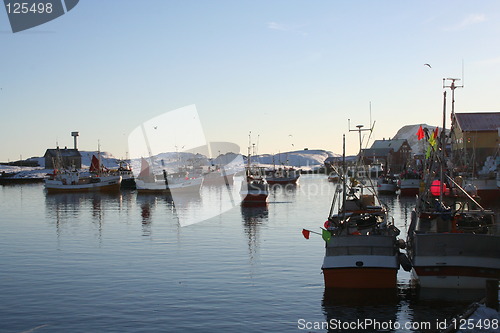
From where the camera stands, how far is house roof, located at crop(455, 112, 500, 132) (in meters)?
124

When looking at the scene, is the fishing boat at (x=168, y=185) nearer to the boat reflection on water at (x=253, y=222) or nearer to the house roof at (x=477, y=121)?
the boat reflection on water at (x=253, y=222)

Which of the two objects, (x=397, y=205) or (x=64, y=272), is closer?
(x=64, y=272)

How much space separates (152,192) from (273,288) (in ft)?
321

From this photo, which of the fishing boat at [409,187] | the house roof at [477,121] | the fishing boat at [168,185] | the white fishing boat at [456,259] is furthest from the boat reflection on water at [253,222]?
the house roof at [477,121]

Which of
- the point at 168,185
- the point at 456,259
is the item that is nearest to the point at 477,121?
the point at 168,185

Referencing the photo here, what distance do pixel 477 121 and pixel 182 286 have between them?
10799 cm

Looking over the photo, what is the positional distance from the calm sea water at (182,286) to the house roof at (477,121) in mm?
79190

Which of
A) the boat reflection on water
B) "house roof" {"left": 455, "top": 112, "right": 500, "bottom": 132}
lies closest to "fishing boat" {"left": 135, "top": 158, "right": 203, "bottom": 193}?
the boat reflection on water

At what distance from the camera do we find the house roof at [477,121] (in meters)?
124

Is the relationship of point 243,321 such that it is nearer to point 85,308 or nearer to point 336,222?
point 85,308

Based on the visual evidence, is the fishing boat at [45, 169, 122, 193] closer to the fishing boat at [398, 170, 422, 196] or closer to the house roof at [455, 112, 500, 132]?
the fishing boat at [398, 170, 422, 196]

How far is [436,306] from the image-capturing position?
27.1 meters

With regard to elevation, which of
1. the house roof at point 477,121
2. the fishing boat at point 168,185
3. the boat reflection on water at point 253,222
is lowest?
the boat reflection on water at point 253,222

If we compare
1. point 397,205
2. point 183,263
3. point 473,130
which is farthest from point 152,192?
point 183,263
